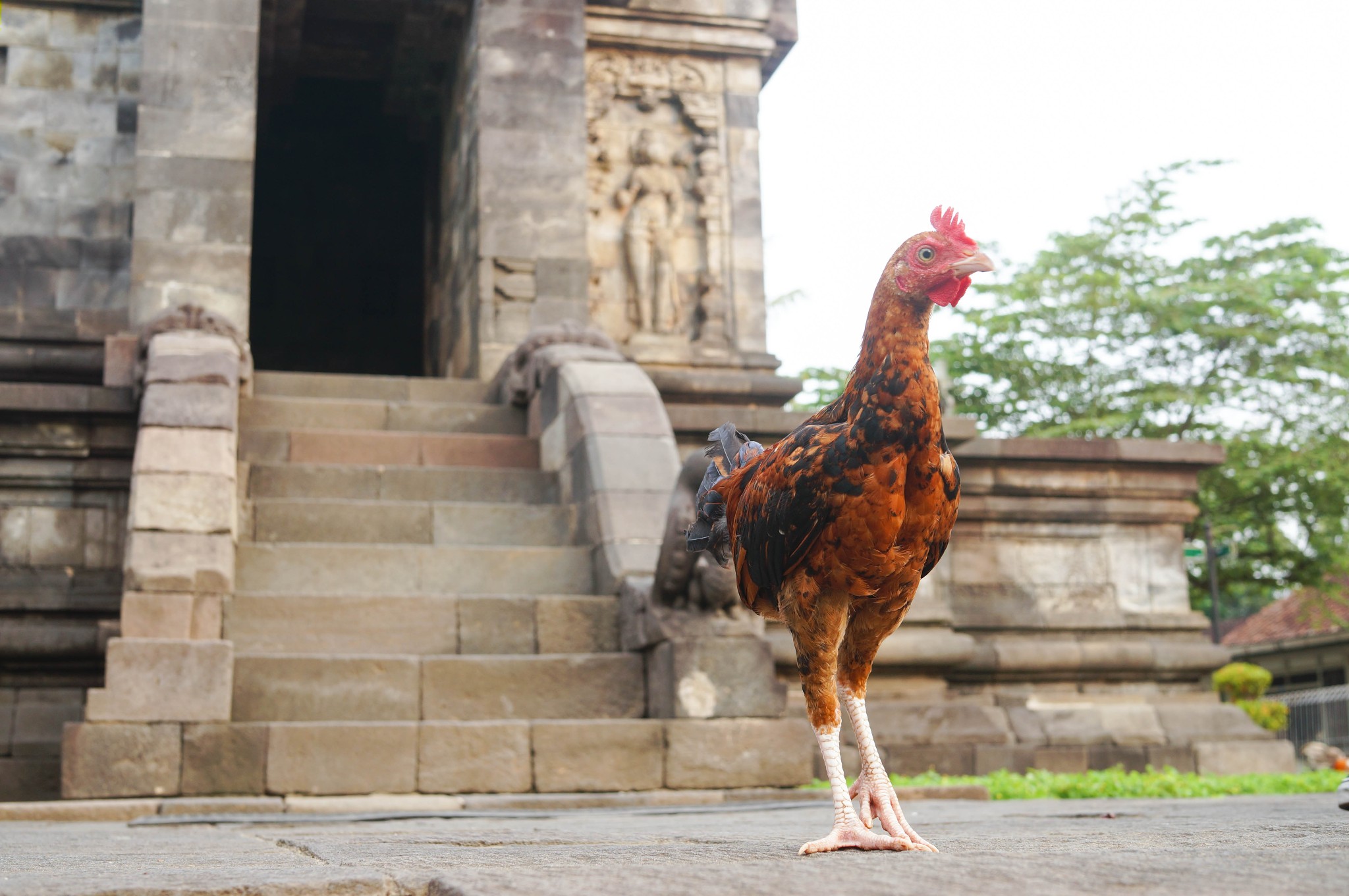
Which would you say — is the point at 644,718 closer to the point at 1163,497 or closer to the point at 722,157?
the point at 1163,497

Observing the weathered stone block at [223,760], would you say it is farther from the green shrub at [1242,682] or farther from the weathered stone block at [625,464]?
the green shrub at [1242,682]

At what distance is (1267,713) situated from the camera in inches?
807

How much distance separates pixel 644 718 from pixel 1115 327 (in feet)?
80.2

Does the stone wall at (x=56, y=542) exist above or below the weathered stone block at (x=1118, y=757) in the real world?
above

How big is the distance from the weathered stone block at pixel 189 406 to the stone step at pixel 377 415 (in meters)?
1.46

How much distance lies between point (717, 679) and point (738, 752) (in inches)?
14.6

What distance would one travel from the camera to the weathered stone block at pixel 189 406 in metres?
8.31

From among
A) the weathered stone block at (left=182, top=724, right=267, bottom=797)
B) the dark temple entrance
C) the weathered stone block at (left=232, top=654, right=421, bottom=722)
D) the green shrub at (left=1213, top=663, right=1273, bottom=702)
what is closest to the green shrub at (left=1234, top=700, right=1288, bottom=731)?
the green shrub at (left=1213, top=663, right=1273, bottom=702)

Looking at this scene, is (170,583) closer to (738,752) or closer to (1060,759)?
(738,752)

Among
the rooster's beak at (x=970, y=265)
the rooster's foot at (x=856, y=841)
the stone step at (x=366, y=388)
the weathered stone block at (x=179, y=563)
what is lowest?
Answer: the rooster's foot at (x=856, y=841)

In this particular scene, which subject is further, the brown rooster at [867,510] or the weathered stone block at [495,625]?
the weathered stone block at [495,625]

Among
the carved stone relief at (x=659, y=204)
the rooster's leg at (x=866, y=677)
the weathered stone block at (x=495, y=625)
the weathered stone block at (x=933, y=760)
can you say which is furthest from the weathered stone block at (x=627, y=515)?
the carved stone relief at (x=659, y=204)

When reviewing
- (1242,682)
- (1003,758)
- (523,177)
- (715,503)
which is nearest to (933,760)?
(1003,758)

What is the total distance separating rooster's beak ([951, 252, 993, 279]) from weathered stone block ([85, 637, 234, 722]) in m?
4.50
